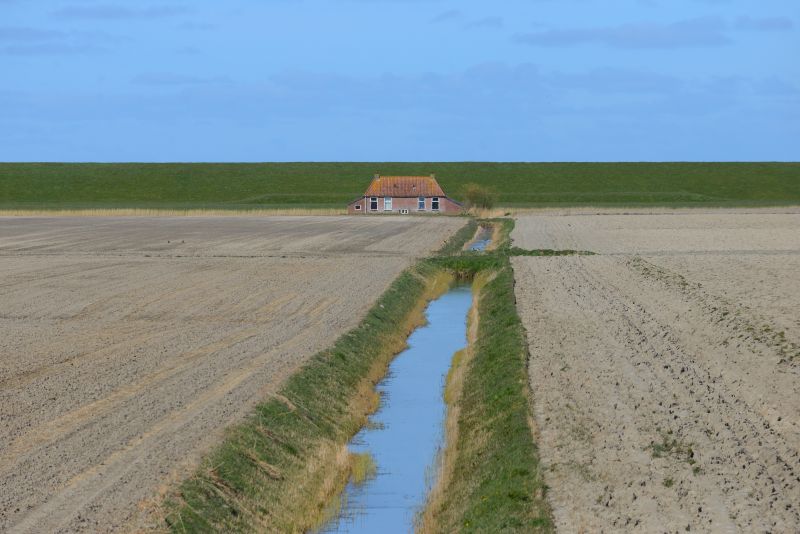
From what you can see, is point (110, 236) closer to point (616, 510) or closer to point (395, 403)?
point (395, 403)

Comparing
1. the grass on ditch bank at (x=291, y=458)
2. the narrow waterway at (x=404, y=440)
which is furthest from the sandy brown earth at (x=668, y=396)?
the grass on ditch bank at (x=291, y=458)

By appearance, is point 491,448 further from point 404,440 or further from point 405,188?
point 405,188

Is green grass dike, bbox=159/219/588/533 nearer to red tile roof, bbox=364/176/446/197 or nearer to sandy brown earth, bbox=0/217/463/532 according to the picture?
sandy brown earth, bbox=0/217/463/532

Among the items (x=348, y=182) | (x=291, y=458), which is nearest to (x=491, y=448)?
(x=291, y=458)

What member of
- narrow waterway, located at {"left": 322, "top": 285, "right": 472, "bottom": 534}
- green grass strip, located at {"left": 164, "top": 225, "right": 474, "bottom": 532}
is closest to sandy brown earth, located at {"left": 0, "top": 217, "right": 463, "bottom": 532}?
green grass strip, located at {"left": 164, "top": 225, "right": 474, "bottom": 532}

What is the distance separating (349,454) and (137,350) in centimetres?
729

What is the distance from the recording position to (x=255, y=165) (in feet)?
655

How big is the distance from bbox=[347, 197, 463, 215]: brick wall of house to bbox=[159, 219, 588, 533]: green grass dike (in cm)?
8833

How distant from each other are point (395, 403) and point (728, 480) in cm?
865

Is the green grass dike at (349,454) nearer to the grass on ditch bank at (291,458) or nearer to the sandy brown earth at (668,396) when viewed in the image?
the grass on ditch bank at (291,458)

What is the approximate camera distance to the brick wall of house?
114000mm

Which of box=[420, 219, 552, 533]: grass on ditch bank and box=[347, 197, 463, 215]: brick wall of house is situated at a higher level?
box=[420, 219, 552, 533]: grass on ditch bank

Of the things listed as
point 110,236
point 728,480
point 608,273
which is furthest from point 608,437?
point 110,236

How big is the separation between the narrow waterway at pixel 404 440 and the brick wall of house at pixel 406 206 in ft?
280
